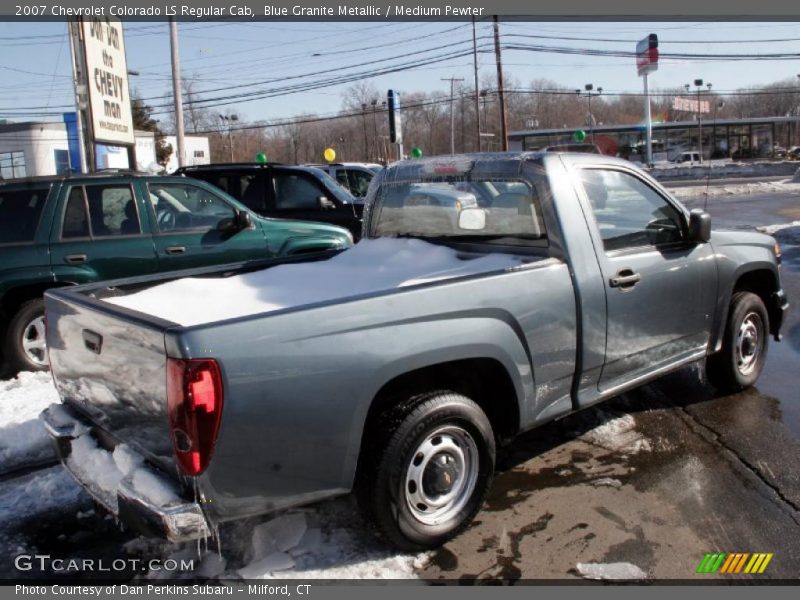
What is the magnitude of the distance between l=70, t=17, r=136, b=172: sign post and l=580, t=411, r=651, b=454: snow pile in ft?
23.8

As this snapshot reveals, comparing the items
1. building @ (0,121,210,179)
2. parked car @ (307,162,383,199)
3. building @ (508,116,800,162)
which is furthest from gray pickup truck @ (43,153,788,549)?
building @ (508,116,800,162)

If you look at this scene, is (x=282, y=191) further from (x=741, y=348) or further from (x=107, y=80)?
(x=741, y=348)

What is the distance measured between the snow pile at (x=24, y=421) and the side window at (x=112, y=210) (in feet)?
4.69

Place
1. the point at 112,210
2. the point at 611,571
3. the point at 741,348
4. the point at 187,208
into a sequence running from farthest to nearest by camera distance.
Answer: the point at 187,208
the point at 112,210
the point at 741,348
the point at 611,571

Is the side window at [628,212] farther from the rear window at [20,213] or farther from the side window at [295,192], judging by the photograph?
the side window at [295,192]

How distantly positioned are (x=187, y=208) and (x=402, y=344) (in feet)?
15.0

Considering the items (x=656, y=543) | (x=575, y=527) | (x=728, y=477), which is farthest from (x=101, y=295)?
(x=728, y=477)

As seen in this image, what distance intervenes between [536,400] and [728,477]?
1341 millimetres

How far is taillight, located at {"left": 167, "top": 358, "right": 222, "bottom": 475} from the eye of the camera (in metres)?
2.45

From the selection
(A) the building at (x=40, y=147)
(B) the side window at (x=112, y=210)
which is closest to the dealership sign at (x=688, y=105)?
(A) the building at (x=40, y=147)

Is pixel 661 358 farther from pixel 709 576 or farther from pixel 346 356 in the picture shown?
pixel 346 356

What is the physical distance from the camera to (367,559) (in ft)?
10.4

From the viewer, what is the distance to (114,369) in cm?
290

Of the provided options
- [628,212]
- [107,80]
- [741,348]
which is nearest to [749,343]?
[741,348]
